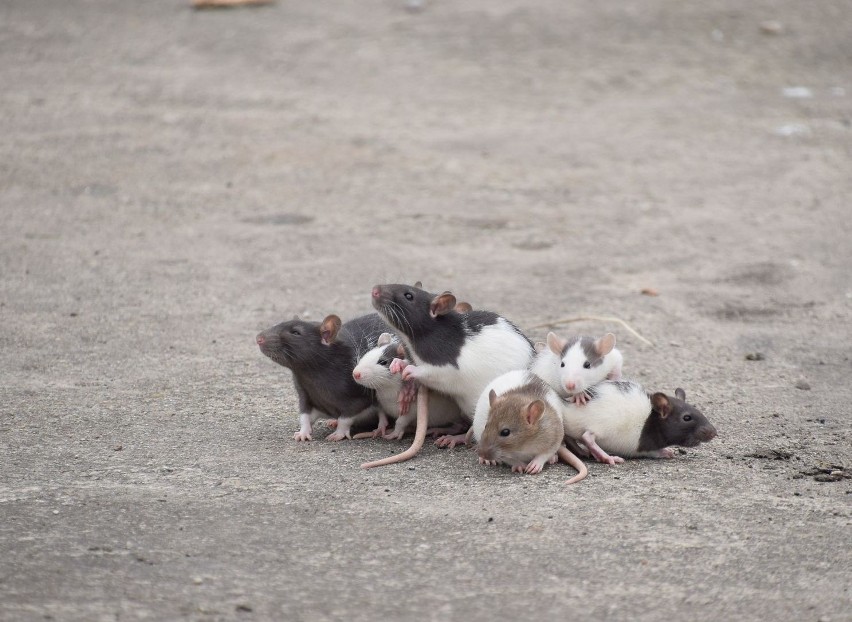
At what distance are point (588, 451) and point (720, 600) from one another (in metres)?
1.37

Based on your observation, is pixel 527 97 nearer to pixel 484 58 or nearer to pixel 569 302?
pixel 484 58

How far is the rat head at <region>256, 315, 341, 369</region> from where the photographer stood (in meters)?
5.31

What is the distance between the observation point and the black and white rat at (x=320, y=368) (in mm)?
5320

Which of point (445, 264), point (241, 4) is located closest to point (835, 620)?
point (445, 264)

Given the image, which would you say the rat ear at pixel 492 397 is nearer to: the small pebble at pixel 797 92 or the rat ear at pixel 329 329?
the rat ear at pixel 329 329

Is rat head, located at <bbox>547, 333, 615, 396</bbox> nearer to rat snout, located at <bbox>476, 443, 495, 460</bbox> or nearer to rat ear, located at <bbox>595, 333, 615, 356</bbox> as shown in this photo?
rat ear, located at <bbox>595, 333, 615, 356</bbox>

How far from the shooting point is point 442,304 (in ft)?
17.1

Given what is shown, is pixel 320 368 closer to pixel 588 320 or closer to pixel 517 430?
pixel 517 430

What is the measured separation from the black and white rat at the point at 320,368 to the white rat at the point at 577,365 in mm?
822

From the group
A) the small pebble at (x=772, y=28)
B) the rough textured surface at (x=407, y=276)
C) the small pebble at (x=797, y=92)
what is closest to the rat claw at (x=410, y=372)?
the rough textured surface at (x=407, y=276)

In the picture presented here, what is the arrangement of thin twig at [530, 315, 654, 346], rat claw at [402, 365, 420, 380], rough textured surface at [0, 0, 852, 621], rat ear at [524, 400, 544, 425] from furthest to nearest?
thin twig at [530, 315, 654, 346]
rat claw at [402, 365, 420, 380]
rat ear at [524, 400, 544, 425]
rough textured surface at [0, 0, 852, 621]

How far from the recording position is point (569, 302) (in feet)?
24.5

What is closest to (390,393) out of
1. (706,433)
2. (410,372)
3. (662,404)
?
(410,372)

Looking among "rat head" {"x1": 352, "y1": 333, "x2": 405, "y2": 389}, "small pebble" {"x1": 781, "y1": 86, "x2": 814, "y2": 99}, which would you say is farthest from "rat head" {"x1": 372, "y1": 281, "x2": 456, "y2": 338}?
"small pebble" {"x1": 781, "y1": 86, "x2": 814, "y2": 99}
